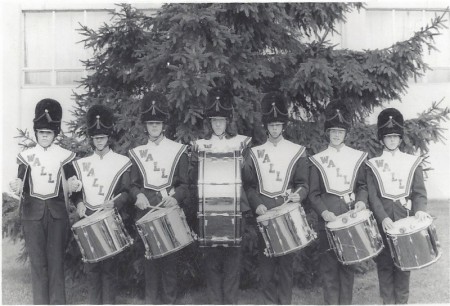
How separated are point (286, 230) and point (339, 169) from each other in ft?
2.79

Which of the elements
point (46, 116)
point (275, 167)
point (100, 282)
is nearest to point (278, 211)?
point (275, 167)

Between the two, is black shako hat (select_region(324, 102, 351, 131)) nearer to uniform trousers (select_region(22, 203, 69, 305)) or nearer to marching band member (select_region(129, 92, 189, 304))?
marching band member (select_region(129, 92, 189, 304))

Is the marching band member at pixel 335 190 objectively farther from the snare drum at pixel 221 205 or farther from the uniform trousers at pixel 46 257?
the uniform trousers at pixel 46 257

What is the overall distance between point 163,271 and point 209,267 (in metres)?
0.44

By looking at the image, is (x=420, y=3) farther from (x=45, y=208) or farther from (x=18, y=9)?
(x=45, y=208)

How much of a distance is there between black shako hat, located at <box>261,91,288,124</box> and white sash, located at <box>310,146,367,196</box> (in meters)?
0.56

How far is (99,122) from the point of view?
18.2ft

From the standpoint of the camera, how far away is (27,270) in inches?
304

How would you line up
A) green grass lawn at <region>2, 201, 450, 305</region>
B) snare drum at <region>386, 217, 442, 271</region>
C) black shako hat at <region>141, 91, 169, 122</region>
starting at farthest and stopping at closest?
green grass lawn at <region>2, 201, 450, 305</region> < black shako hat at <region>141, 91, 169, 122</region> < snare drum at <region>386, 217, 442, 271</region>

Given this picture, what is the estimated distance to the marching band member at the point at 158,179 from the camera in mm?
5367

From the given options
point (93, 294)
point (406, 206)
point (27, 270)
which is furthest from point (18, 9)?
point (406, 206)

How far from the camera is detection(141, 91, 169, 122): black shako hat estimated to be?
5.62 m

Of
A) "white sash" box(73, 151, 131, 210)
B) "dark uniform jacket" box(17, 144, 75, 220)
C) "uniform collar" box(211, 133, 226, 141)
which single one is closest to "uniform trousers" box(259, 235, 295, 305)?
"uniform collar" box(211, 133, 226, 141)

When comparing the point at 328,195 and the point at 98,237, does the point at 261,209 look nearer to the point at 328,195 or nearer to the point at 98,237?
the point at 328,195
